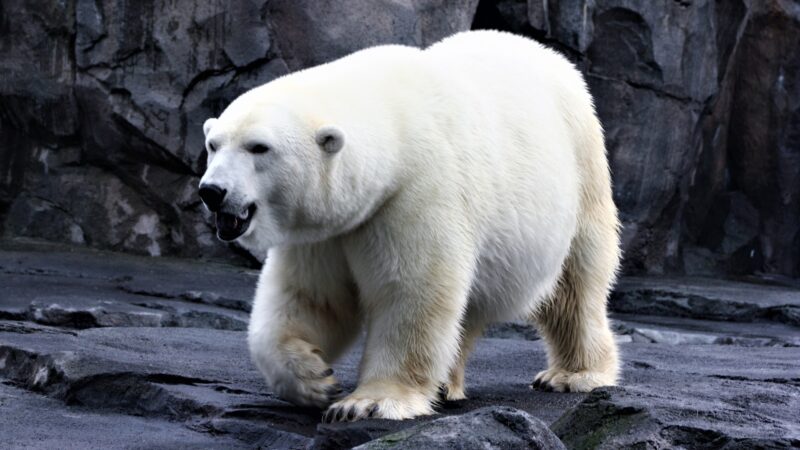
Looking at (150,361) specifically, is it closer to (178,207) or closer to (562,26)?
(178,207)

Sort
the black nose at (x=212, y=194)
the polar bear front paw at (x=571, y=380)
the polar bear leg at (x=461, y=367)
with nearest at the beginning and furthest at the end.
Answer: the black nose at (x=212, y=194) → the polar bear leg at (x=461, y=367) → the polar bear front paw at (x=571, y=380)

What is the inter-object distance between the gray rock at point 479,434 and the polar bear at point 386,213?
706mm

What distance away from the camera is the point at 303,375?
3900 millimetres

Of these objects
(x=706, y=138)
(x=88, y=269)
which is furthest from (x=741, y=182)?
(x=88, y=269)

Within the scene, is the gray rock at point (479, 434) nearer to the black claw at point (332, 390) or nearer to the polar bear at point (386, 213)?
the polar bear at point (386, 213)

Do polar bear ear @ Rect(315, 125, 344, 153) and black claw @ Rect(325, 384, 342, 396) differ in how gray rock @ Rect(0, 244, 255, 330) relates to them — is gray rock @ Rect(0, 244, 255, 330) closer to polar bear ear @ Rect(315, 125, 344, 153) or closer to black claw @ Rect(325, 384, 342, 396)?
black claw @ Rect(325, 384, 342, 396)

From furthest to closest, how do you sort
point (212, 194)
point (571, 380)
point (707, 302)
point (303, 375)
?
point (707, 302) → point (571, 380) → point (303, 375) → point (212, 194)

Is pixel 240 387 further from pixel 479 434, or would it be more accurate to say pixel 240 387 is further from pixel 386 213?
pixel 479 434

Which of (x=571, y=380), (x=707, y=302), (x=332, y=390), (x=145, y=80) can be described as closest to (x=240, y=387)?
(x=332, y=390)

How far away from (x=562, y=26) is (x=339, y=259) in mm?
7744

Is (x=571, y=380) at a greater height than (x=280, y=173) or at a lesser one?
lesser

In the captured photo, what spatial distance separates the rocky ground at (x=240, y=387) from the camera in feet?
11.1

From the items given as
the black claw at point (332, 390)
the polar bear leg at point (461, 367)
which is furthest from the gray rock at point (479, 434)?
the polar bear leg at point (461, 367)

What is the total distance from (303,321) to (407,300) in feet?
1.20
